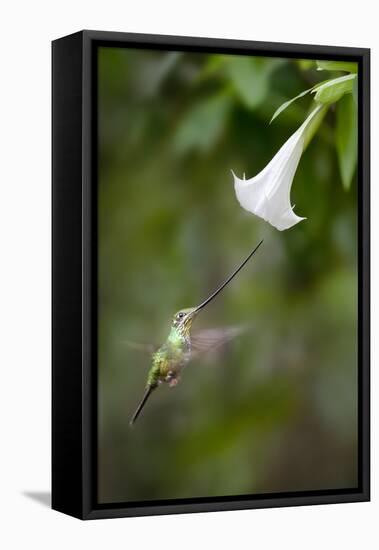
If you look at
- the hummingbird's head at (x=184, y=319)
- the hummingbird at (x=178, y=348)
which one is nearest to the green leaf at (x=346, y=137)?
the hummingbird at (x=178, y=348)

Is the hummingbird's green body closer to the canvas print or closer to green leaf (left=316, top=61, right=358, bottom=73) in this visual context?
the canvas print

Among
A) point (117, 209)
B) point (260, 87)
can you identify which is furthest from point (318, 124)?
point (117, 209)

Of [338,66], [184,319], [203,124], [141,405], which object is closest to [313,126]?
[338,66]

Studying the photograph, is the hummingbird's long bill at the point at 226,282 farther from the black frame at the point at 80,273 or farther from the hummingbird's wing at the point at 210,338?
the black frame at the point at 80,273

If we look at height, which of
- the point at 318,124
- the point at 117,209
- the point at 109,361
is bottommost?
the point at 109,361

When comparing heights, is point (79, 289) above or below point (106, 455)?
above

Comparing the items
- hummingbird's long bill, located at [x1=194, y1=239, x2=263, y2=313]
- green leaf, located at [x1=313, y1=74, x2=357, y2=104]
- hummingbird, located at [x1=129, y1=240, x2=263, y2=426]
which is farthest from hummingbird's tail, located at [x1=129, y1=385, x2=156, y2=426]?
green leaf, located at [x1=313, y1=74, x2=357, y2=104]

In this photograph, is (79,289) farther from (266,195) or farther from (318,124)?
(318,124)

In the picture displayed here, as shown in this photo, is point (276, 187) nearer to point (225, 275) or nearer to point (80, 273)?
point (225, 275)
